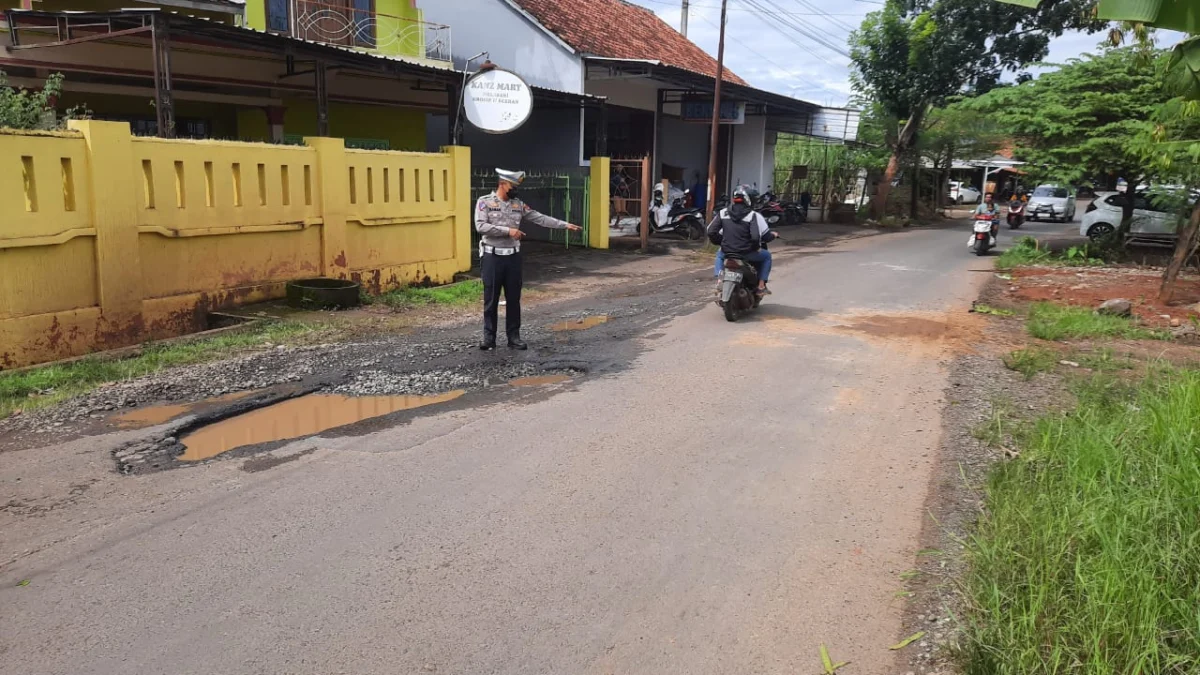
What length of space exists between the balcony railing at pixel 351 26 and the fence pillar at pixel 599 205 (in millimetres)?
4475

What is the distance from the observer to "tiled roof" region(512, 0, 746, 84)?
2109cm

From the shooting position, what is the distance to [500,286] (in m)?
8.34

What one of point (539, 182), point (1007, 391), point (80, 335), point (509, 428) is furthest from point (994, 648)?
point (539, 182)

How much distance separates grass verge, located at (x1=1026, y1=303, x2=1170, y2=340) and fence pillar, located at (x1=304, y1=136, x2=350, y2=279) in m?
8.18

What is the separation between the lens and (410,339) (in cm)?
891

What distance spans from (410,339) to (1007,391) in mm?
5571

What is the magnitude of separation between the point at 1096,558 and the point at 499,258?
5910mm

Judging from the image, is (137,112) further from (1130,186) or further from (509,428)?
(1130,186)

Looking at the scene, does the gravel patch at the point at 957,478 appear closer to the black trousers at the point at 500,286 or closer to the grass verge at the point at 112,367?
the black trousers at the point at 500,286

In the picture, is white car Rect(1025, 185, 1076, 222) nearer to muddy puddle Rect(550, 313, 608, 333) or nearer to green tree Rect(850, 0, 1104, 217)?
green tree Rect(850, 0, 1104, 217)

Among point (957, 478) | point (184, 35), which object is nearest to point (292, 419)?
point (957, 478)

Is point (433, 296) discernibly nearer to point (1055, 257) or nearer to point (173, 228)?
point (173, 228)

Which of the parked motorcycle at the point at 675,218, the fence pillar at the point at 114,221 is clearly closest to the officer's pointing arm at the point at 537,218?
the fence pillar at the point at 114,221

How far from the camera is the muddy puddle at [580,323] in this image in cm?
970
